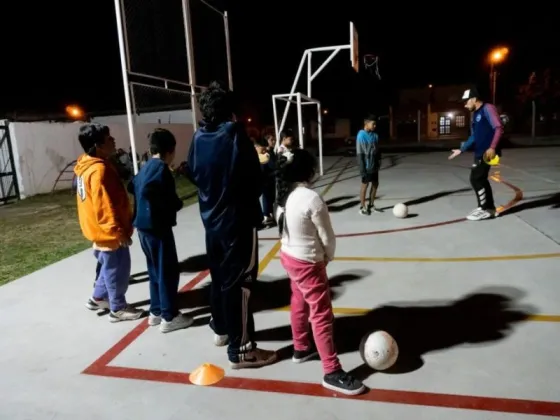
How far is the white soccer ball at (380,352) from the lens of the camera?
281 centimetres

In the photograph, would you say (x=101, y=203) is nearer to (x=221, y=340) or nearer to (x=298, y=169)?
(x=221, y=340)

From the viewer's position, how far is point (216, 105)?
2820 millimetres

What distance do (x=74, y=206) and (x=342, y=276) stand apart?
8804mm

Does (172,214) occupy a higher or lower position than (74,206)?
higher

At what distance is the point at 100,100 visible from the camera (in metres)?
31.5

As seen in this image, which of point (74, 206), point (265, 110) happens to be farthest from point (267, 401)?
point (265, 110)

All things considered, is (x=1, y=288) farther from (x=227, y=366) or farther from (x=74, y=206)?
(x=74, y=206)

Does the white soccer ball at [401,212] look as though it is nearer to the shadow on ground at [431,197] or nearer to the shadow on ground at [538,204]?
the shadow on ground at [431,197]

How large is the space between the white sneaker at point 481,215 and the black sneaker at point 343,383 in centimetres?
501

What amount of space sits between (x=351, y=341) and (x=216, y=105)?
6.57 ft

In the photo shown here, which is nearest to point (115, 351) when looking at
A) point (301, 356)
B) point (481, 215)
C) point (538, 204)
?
point (301, 356)

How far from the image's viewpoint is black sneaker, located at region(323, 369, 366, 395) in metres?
2.63

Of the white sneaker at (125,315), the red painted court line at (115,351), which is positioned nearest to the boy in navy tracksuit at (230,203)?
the red painted court line at (115,351)

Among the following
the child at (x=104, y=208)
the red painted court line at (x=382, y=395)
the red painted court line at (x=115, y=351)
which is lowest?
the red painted court line at (x=382, y=395)
